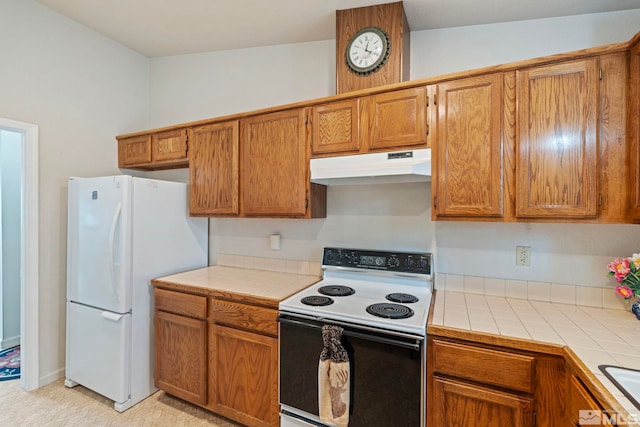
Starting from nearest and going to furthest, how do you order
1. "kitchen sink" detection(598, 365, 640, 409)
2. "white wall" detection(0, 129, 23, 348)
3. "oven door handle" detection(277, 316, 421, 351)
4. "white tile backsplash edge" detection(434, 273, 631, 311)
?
"kitchen sink" detection(598, 365, 640, 409), "oven door handle" detection(277, 316, 421, 351), "white tile backsplash edge" detection(434, 273, 631, 311), "white wall" detection(0, 129, 23, 348)

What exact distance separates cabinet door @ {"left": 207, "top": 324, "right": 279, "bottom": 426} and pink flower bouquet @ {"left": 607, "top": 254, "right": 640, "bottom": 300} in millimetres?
1839

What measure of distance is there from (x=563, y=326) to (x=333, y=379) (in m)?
1.10

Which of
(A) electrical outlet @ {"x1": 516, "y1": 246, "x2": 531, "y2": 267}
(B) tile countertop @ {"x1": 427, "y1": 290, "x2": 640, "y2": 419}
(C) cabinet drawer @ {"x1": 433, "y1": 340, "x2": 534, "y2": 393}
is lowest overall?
(C) cabinet drawer @ {"x1": 433, "y1": 340, "x2": 534, "y2": 393}

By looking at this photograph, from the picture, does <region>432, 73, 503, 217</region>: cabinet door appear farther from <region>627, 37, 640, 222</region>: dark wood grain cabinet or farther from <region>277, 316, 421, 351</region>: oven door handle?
<region>277, 316, 421, 351</region>: oven door handle

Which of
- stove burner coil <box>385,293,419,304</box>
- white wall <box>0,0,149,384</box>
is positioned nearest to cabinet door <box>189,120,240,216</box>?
white wall <box>0,0,149,384</box>

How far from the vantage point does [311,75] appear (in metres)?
2.39

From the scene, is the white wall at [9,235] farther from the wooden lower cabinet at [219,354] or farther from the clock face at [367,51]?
the clock face at [367,51]

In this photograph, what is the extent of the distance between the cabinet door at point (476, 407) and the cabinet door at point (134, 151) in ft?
9.28

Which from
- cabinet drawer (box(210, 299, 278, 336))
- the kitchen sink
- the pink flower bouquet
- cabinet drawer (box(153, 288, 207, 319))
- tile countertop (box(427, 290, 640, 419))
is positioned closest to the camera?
the kitchen sink

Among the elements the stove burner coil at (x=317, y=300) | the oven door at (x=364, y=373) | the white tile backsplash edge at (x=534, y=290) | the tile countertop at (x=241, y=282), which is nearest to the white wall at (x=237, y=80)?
the tile countertop at (x=241, y=282)

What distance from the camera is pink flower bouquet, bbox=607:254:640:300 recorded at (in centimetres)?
145

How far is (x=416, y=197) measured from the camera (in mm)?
2029

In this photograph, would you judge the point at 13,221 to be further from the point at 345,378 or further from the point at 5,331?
the point at 345,378

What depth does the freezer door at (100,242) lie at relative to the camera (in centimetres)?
209
